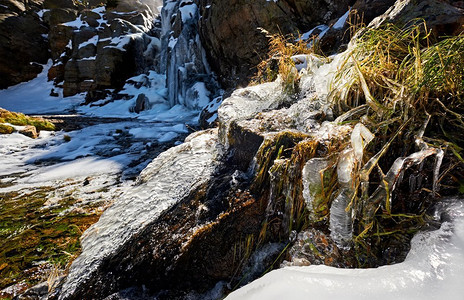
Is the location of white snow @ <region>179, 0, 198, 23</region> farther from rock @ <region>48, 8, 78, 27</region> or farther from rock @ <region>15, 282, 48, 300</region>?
rock @ <region>48, 8, 78, 27</region>

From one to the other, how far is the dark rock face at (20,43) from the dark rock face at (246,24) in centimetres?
2240

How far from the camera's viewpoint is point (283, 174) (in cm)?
140

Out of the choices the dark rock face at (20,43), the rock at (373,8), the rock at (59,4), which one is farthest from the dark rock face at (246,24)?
the rock at (59,4)

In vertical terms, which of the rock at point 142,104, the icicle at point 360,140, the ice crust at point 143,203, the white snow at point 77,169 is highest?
the rock at point 142,104

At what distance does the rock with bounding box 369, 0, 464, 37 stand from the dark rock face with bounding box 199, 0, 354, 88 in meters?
4.01

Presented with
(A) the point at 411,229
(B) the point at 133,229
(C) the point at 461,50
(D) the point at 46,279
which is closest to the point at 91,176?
(D) the point at 46,279

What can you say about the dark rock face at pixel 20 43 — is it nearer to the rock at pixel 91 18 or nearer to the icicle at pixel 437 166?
the rock at pixel 91 18

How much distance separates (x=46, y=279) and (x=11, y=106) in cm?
2545

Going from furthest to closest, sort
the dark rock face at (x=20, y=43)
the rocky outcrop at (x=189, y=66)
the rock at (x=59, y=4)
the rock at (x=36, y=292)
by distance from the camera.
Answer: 1. the rock at (x=59, y=4)
2. the dark rock face at (x=20, y=43)
3. the rocky outcrop at (x=189, y=66)
4. the rock at (x=36, y=292)

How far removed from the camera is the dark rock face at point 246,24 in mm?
7184

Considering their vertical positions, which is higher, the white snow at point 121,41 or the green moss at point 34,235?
the white snow at point 121,41

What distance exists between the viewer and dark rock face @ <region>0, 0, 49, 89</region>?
21234 millimetres

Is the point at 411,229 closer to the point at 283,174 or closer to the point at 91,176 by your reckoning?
the point at 283,174

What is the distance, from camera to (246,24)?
8898mm
